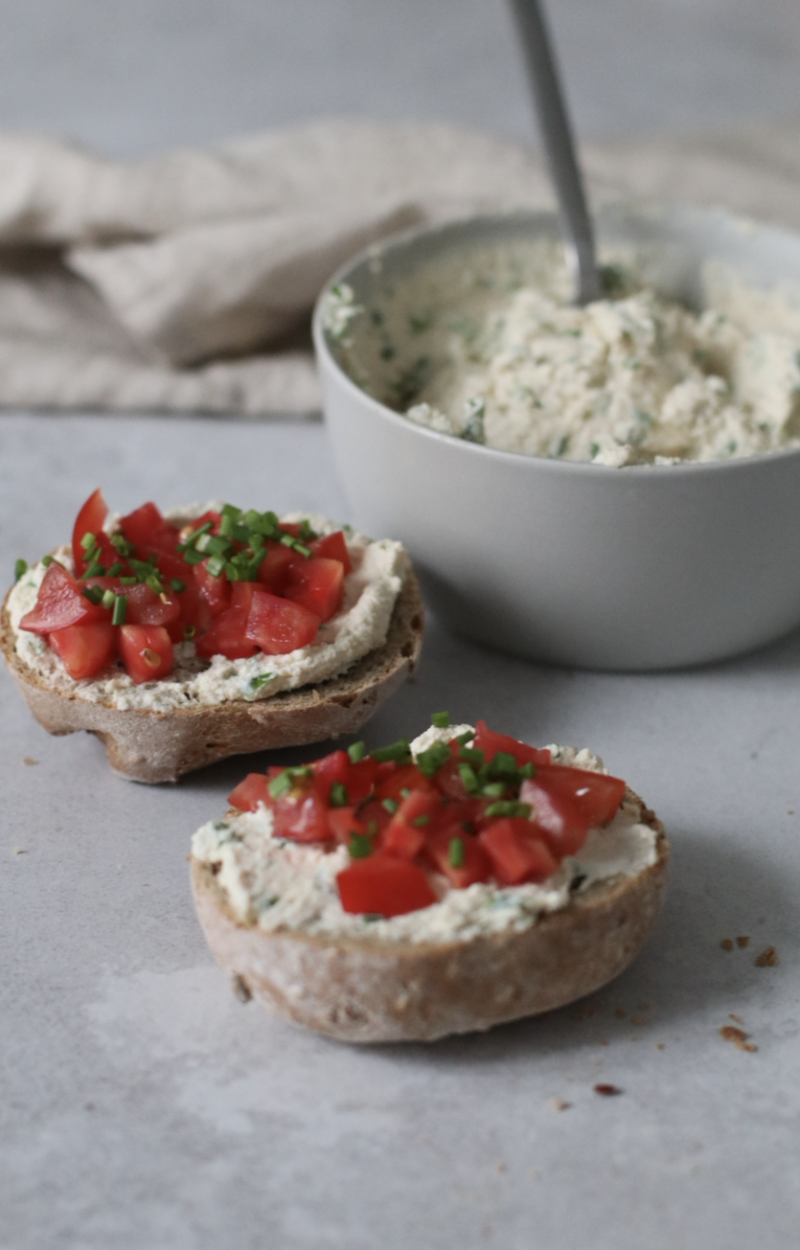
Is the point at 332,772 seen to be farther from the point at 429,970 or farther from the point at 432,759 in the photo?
the point at 429,970

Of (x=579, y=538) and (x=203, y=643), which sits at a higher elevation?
(x=579, y=538)

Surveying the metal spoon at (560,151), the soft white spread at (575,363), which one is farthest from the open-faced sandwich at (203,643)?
the metal spoon at (560,151)

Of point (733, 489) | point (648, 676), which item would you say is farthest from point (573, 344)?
point (648, 676)

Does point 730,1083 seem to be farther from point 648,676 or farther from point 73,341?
point 73,341

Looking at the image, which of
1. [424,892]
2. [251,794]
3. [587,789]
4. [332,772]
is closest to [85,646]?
[251,794]

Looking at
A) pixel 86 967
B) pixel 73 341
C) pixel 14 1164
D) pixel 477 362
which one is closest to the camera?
pixel 14 1164

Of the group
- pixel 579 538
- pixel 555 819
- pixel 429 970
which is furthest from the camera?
pixel 579 538

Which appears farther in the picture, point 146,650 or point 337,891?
point 146,650
